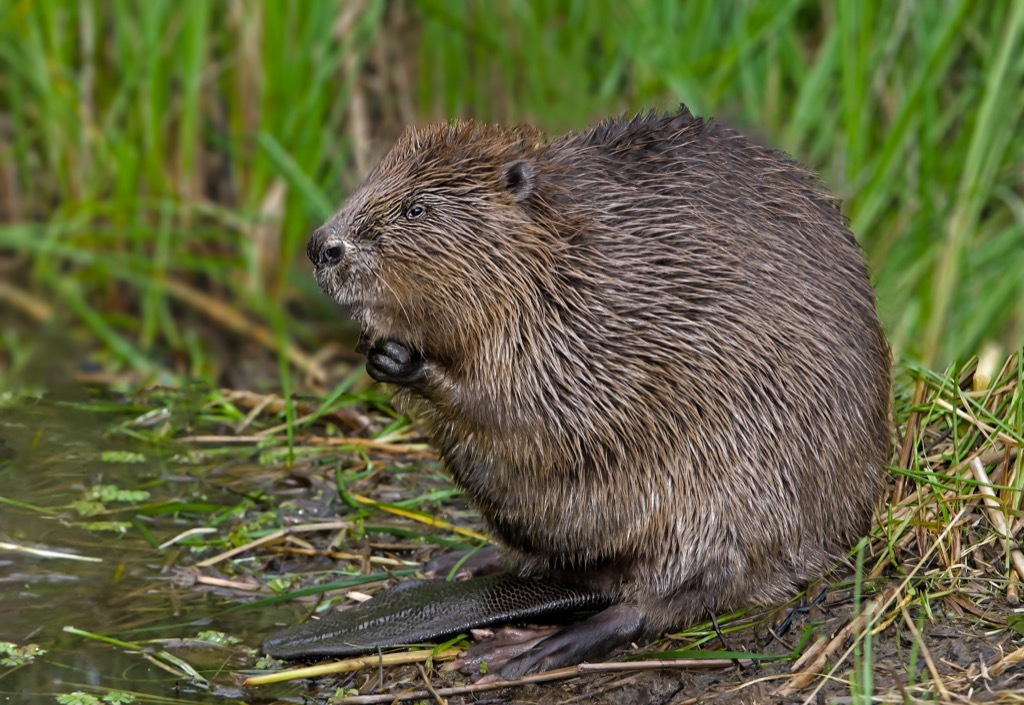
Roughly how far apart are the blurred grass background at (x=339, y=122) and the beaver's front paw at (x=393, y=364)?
207cm

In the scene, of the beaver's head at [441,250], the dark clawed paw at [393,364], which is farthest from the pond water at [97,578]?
the beaver's head at [441,250]

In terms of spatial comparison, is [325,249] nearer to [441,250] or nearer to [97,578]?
[441,250]

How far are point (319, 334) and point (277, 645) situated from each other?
301cm

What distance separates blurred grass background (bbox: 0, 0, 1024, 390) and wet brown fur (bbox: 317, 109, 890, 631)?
2.09 metres

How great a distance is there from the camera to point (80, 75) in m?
5.47

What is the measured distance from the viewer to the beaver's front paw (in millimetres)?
2760

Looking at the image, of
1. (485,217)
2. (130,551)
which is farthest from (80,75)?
(485,217)

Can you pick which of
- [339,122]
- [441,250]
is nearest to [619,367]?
[441,250]

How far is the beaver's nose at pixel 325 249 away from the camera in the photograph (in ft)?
9.09

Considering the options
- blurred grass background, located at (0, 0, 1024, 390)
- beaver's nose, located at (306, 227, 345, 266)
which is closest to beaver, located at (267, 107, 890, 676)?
beaver's nose, located at (306, 227, 345, 266)

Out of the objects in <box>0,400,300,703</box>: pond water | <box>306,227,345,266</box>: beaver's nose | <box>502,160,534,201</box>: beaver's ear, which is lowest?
<box>0,400,300,703</box>: pond water

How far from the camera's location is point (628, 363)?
278 centimetres

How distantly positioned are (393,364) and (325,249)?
0.87 ft

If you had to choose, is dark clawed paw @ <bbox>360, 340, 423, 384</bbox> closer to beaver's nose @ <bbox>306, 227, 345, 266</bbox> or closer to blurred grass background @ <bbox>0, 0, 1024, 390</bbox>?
beaver's nose @ <bbox>306, 227, 345, 266</bbox>
